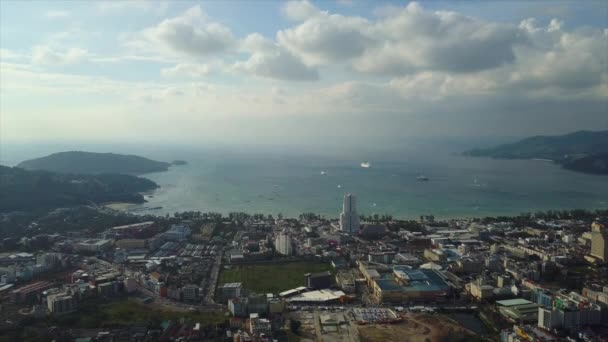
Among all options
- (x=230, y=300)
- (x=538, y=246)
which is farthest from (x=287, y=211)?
(x=230, y=300)

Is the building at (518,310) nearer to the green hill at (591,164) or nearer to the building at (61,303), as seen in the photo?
the building at (61,303)

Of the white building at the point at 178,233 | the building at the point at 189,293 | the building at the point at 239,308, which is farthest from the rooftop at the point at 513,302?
the white building at the point at 178,233

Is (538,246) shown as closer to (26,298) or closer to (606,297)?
(606,297)

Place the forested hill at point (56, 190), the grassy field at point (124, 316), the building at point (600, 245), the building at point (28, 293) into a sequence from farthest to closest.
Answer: the forested hill at point (56, 190) < the building at point (600, 245) < the building at point (28, 293) < the grassy field at point (124, 316)

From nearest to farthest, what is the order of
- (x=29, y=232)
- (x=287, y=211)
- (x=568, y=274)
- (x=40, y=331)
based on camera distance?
1. (x=40, y=331)
2. (x=568, y=274)
3. (x=29, y=232)
4. (x=287, y=211)

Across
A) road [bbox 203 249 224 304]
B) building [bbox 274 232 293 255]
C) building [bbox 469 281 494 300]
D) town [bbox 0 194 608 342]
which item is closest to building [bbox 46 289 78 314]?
town [bbox 0 194 608 342]

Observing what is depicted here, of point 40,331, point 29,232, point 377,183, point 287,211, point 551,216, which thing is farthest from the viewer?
point 377,183
